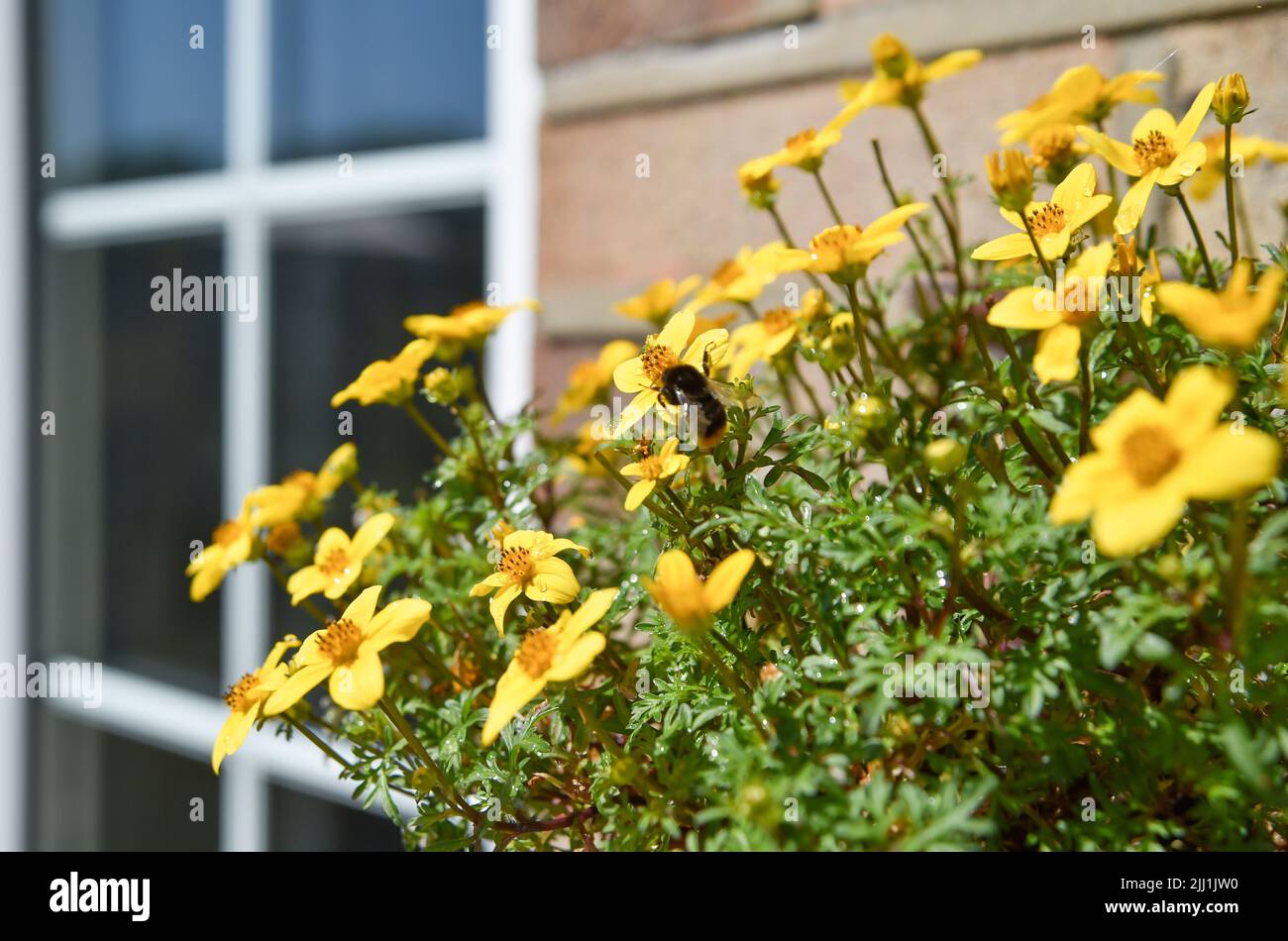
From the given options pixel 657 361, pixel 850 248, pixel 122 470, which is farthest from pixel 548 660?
pixel 122 470

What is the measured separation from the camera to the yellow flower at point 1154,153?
0.63m

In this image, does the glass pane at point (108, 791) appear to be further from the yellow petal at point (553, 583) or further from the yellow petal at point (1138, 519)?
the yellow petal at point (1138, 519)

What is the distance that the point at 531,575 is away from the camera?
2.09ft

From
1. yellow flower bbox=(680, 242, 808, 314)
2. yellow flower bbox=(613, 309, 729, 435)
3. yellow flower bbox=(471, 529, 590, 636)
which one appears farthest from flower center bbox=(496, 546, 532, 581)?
yellow flower bbox=(680, 242, 808, 314)

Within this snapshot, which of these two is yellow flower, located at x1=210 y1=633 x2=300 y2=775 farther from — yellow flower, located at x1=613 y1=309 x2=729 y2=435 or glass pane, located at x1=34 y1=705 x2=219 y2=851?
glass pane, located at x1=34 y1=705 x2=219 y2=851

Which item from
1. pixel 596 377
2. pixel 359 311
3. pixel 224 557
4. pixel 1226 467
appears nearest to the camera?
pixel 1226 467

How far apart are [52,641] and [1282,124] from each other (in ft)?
8.59

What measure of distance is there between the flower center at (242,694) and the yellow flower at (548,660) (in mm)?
191

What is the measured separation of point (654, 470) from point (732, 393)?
3.4 inches

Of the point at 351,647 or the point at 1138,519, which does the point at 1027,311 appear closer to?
the point at 1138,519

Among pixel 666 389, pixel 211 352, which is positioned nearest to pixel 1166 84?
pixel 666 389

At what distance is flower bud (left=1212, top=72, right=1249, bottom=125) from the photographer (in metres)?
0.65

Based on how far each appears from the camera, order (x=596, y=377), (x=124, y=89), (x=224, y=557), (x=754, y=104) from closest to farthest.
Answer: (x=224, y=557) < (x=596, y=377) < (x=754, y=104) < (x=124, y=89)

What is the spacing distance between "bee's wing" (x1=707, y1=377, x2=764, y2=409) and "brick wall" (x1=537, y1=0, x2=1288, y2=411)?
602 mm
